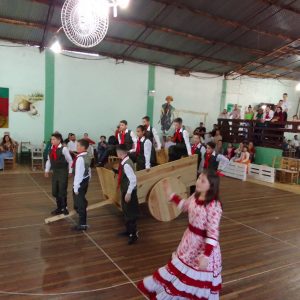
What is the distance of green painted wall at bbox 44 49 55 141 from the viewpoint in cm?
999

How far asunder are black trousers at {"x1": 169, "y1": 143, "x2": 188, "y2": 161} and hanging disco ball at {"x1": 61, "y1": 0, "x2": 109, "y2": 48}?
330 centimetres

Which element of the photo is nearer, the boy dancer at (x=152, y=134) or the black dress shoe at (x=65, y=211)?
the black dress shoe at (x=65, y=211)

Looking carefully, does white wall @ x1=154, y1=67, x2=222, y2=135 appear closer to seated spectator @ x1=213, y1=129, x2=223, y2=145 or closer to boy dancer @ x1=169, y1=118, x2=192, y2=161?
seated spectator @ x1=213, y1=129, x2=223, y2=145

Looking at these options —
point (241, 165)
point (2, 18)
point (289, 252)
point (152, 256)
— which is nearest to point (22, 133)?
point (2, 18)

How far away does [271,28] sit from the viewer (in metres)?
9.99

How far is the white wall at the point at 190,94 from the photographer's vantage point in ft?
39.8

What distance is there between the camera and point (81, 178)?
4266 millimetres

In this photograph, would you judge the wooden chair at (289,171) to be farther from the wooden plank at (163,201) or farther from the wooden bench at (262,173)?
the wooden plank at (163,201)

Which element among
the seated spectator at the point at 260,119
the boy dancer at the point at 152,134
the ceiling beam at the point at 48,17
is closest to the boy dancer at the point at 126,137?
the boy dancer at the point at 152,134

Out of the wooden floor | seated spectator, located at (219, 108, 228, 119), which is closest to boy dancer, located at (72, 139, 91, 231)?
the wooden floor

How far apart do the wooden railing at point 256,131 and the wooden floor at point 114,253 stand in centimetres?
442

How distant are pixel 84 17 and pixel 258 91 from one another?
12.9m

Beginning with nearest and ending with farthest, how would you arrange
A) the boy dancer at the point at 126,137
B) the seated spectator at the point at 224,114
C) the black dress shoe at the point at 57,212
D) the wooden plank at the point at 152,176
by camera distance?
1. the wooden plank at the point at 152,176
2. the black dress shoe at the point at 57,212
3. the boy dancer at the point at 126,137
4. the seated spectator at the point at 224,114

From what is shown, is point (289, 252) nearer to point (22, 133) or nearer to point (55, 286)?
point (55, 286)
